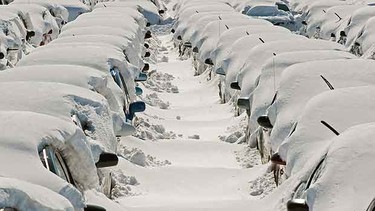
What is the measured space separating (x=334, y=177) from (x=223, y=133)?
10418 millimetres

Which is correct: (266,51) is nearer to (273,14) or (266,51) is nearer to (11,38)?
(11,38)

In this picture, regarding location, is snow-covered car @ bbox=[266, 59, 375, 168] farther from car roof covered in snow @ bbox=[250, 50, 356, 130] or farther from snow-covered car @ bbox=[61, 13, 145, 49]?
snow-covered car @ bbox=[61, 13, 145, 49]

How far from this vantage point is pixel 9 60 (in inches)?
719

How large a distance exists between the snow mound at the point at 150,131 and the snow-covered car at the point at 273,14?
44.6ft

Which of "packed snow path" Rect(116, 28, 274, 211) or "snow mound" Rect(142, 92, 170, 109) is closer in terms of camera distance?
"packed snow path" Rect(116, 28, 274, 211)

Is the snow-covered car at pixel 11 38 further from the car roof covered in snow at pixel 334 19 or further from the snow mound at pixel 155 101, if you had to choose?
the car roof covered in snow at pixel 334 19

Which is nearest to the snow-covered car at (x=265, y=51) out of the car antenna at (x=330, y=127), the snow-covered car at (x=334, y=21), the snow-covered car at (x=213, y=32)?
the car antenna at (x=330, y=127)

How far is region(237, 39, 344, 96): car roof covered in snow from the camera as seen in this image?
15.0 metres

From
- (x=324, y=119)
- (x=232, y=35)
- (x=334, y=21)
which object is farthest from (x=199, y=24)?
(x=324, y=119)

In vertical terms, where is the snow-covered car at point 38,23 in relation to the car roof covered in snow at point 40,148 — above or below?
below

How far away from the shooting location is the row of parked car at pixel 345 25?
18219 mm

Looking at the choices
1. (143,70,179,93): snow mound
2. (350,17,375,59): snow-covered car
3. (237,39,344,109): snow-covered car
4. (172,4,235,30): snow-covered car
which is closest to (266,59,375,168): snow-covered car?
(237,39,344,109): snow-covered car

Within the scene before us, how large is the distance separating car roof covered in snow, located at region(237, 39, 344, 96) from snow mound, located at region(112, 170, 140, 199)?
3258 mm

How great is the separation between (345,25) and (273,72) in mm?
9106
